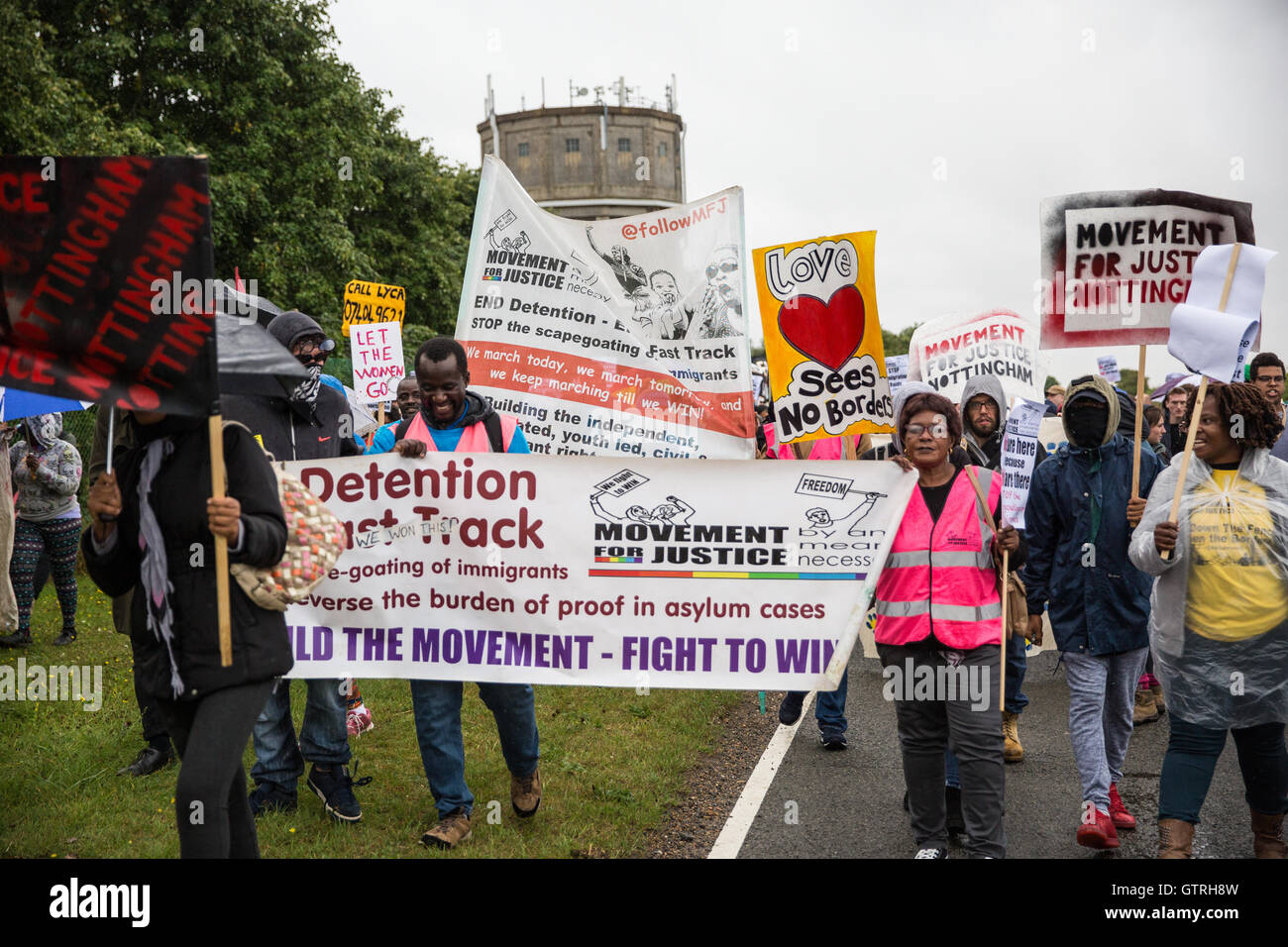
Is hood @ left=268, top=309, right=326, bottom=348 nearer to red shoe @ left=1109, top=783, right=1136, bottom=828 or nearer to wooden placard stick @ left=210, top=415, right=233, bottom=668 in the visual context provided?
wooden placard stick @ left=210, top=415, right=233, bottom=668

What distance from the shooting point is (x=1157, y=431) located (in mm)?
10445

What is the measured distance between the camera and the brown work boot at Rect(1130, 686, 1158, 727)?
7.54m

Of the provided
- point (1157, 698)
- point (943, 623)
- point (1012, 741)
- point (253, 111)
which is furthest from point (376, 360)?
point (253, 111)

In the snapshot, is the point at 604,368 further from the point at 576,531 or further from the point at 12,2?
the point at 12,2

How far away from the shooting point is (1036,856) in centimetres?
514

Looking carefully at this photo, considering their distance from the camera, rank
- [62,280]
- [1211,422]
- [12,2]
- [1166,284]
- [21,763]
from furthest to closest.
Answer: [12,2] → [21,763] → [1166,284] → [1211,422] → [62,280]

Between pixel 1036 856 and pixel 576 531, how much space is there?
2.53m

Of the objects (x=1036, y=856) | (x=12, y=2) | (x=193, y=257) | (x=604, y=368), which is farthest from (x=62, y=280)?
(x=12, y=2)

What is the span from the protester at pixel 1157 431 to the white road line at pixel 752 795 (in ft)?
11.6

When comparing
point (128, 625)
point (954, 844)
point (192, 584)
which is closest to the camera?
point (192, 584)

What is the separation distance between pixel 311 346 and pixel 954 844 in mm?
3878

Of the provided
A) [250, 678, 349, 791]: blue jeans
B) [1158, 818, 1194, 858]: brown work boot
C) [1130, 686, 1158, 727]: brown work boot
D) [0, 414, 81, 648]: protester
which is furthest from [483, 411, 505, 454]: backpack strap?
[0, 414, 81, 648]: protester

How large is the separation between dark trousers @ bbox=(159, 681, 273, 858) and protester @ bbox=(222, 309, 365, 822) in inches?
Result: 66.3

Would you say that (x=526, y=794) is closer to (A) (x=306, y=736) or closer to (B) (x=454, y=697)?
(B) (x=454, y=697)
